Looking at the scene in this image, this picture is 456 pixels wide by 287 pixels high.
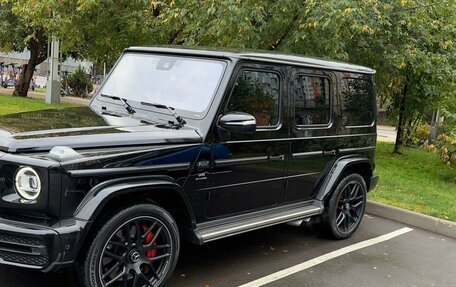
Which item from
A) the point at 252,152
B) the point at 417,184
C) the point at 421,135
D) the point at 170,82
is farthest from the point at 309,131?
the point at 421,135

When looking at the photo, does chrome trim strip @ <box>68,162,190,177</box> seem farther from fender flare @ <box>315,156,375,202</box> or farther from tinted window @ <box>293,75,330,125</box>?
fender flare @ <box>315,156,375,202</box>

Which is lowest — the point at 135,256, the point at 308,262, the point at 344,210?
the point at 308,262

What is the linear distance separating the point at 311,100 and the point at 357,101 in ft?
3.10

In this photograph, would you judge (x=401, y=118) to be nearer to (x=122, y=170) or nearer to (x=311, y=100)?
(x=311, y=100)

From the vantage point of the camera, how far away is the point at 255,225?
14.9 feet

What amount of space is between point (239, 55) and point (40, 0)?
9.40 m

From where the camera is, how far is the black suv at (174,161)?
10.8ft

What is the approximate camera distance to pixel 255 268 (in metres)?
4.80

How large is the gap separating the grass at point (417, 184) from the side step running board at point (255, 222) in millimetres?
2617

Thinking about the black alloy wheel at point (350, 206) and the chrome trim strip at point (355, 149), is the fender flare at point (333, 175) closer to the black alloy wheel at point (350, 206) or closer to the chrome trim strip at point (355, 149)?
the chrome trim strip at point (355, 149)

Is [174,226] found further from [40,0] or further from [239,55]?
[40,0]

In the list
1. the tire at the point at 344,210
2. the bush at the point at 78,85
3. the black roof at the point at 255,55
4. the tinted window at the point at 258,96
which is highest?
the black roof at the point at 255,55

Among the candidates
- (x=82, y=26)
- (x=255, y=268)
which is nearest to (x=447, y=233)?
(x=255, y=268)

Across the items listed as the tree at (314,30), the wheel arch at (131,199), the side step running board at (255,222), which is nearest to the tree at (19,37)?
the tree at (314,30)
